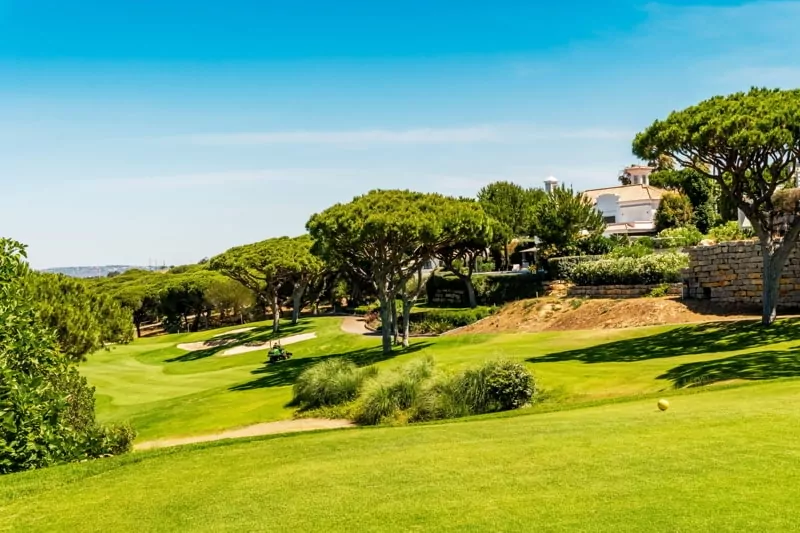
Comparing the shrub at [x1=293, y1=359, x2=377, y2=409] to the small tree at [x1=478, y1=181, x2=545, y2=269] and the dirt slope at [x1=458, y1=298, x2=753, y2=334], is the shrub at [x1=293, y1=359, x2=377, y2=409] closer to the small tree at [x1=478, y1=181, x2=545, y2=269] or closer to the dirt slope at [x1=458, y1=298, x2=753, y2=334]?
the dirt slope at [x1=458, y1=298, x2=753, y2=334]

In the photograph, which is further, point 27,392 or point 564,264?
point 564,264

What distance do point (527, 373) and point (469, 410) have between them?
7.26ft

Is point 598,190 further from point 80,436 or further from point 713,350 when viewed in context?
point 80,436

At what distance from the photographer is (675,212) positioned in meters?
70.8

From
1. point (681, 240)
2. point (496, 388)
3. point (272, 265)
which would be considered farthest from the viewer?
point (272, 265)

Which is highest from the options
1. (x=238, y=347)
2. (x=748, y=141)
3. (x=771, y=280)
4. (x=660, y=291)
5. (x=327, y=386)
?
(x=748, y=141)

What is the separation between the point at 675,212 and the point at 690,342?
155 feet

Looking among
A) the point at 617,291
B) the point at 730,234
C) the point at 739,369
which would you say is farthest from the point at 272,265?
the point at 739,369

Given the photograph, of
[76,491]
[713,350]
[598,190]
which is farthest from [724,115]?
[598,190]

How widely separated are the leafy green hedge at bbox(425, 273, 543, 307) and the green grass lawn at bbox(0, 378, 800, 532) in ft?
129

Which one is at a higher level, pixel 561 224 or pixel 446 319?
pixel 561 224

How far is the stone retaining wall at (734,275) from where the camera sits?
33031 millimetres

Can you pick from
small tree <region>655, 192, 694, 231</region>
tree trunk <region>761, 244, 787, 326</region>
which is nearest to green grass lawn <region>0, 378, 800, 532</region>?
tree trunk <region>761, 244, 787, 326</region>

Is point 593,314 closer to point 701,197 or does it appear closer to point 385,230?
point 385,230
